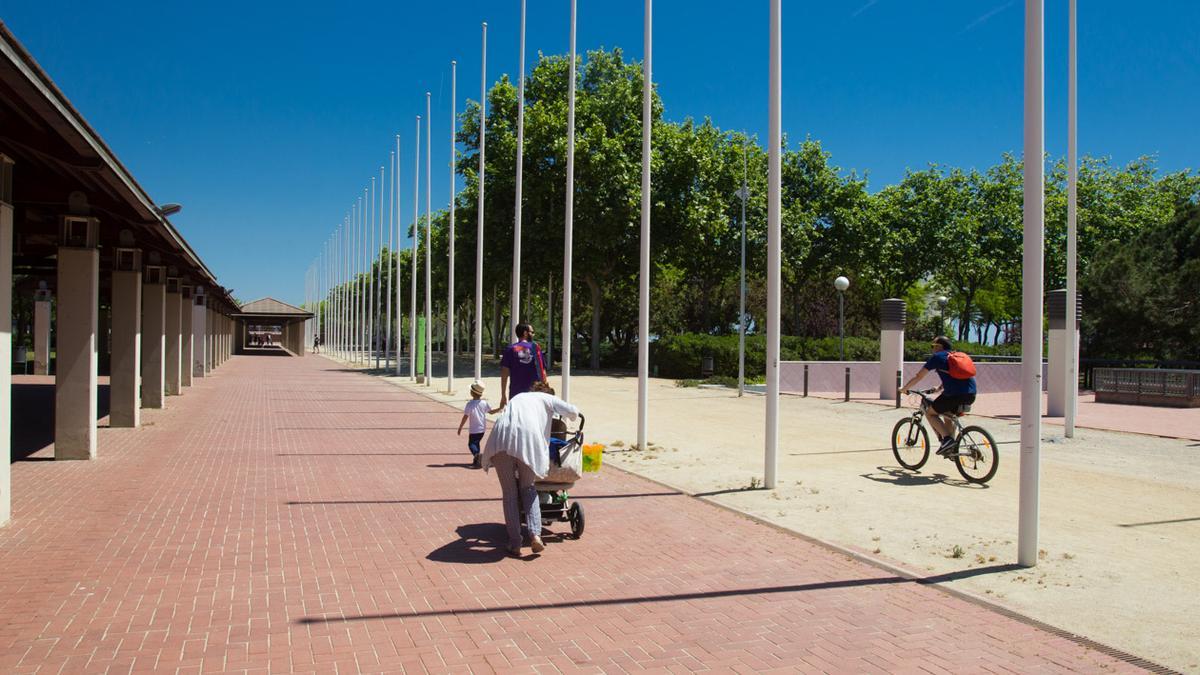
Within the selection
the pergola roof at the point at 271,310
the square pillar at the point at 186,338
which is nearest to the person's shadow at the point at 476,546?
the square pillar at the point at 186,338

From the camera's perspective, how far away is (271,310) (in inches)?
2768

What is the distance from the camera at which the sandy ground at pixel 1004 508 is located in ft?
19.8

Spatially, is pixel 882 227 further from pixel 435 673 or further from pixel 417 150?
pixel 435 673

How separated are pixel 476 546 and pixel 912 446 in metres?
6.50

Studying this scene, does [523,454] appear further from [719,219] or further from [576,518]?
[719,219]

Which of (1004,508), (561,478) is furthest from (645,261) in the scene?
(561,478)

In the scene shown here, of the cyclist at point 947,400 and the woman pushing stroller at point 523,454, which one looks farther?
the cyclist at point 947,400

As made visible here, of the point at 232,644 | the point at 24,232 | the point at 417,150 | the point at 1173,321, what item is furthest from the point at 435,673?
the point at 1173,321

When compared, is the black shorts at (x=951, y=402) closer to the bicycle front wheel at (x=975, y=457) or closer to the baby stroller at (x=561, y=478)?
the bicycle front wheel at (x=975, y=457)

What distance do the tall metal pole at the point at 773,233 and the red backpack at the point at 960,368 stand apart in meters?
2.14

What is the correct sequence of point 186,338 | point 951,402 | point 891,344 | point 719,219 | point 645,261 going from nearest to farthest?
point 951,402, point 645,261, point 891,344, point 186,338, point 719,219

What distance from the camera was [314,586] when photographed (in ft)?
20.4

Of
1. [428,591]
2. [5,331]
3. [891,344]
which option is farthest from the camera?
[891,344]

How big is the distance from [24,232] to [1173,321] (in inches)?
1283
